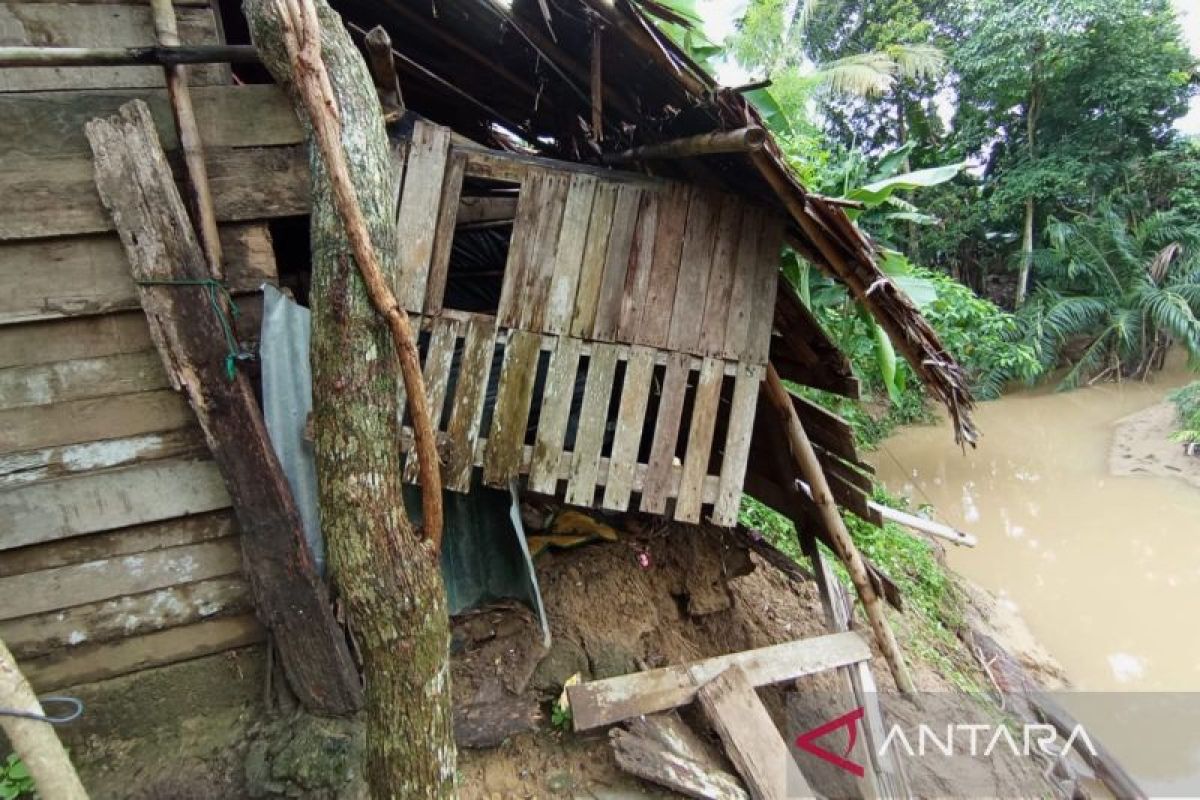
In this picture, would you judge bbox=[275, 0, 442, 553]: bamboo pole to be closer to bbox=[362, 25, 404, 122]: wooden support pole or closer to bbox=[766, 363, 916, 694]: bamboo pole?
bbox=[362, 25, 404, 122]: wooden support pole

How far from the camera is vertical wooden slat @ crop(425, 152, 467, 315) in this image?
225cm

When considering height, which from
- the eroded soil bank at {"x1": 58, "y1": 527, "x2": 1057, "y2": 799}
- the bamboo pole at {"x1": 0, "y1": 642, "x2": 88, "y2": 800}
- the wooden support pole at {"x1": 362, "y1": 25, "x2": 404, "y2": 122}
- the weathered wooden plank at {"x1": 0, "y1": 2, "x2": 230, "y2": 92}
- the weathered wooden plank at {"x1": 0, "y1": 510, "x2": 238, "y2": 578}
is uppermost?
the wooden support pole at {"x1": 362, "y1": 25, "x2": 404, "y2": 122}

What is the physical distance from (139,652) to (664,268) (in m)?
2.52

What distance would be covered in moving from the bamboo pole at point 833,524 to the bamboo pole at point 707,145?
1.13 meters

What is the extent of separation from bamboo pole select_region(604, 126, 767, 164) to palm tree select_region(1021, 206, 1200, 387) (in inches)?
479

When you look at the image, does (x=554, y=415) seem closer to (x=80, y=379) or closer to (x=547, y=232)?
(x=547, y=232)

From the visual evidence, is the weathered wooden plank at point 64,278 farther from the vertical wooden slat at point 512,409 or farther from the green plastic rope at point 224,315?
the vertical wooden slat at point 512,409

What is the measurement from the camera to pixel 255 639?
2209 millimetres

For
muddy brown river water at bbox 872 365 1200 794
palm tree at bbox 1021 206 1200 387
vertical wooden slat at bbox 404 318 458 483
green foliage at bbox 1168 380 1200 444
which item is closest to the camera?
vertical wooden slat at bbox 404 318 458 483

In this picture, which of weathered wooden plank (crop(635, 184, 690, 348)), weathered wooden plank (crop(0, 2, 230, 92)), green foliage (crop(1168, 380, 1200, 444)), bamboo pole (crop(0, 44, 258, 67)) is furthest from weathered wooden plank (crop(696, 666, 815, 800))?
green foliage (crop(1168, 380, 1200, 444))

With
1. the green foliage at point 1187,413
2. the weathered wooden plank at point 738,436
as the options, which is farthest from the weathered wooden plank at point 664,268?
the green foliage at point 1187,413

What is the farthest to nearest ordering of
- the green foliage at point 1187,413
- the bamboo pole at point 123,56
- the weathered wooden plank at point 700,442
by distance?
the green foliage at point 1187,413 → the weathered wooden plank at point 700,442 → the bamboo pole at point 123,56

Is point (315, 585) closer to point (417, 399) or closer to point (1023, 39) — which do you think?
point (417, 399)

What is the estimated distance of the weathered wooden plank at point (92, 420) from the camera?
1888 millimetres
